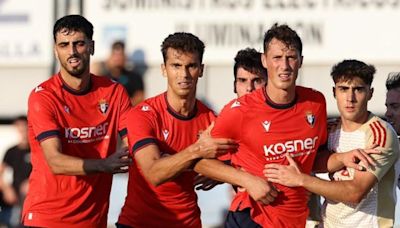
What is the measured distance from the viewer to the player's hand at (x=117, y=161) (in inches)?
340

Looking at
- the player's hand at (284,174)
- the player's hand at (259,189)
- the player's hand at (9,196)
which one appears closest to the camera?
the player's hand at (259,189)

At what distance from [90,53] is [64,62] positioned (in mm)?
196

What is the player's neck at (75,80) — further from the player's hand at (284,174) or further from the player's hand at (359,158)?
the player's hand at (359,158)

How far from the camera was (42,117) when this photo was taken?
9.06m

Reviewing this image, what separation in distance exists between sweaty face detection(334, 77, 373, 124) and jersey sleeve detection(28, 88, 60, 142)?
193 cm

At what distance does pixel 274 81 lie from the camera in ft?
27.3

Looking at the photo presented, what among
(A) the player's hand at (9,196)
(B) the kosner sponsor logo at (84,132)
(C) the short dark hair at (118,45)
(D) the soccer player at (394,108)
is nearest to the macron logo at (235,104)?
(B) the kosner sponsor logo at (84,132)

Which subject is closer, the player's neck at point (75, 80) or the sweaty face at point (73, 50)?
the sweaty face at point (73, 50)

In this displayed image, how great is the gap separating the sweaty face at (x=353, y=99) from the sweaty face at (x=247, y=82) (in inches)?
36.5

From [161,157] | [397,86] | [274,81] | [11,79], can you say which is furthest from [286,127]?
[11,79]

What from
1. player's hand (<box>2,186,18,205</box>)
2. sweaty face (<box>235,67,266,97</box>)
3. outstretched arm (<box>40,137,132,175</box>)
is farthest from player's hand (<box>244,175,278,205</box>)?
player's hand (<box>2,186,18,205</box>)

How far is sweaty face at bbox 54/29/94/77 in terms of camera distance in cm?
909

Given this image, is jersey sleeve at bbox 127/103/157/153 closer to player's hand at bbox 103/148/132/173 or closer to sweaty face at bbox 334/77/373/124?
player's hand at bbox 103/148/132/173

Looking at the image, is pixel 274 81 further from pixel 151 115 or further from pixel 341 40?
pixel 341 40
